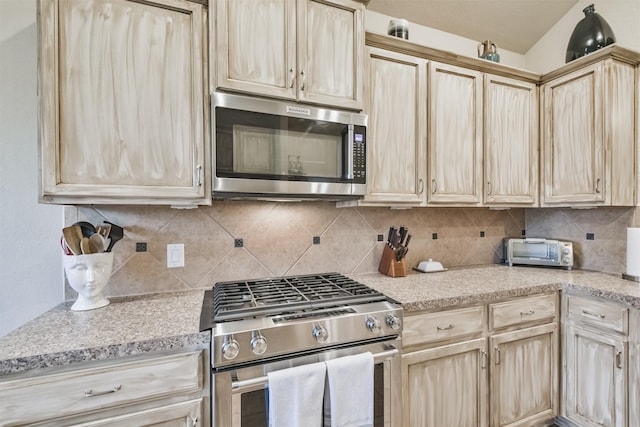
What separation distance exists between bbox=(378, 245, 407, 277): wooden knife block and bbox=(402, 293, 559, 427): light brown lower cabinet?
48 centimetres

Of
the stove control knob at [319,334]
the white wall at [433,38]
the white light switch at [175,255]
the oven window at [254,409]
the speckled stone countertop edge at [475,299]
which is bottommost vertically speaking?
the oven window at [254,409]

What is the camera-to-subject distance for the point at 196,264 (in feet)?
5.66

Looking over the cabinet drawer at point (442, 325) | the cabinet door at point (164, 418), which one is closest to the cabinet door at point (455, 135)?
the cabinet drawer at point (442, 325)

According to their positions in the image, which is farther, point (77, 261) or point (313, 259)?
point (313, 259)

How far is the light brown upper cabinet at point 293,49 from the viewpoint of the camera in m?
1.45

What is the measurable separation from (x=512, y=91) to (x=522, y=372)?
1.81 m

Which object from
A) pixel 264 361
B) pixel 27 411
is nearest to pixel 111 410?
A: pixel 27 411

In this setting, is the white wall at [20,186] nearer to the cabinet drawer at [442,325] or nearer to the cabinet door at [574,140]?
the cabinet drawer at [442,325]

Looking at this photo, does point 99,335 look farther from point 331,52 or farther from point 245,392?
point 331,52

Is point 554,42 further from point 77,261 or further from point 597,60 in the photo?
point 77,261

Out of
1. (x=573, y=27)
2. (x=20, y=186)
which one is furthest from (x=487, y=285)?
(x=20, y=186)

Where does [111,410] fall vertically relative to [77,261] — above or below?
below

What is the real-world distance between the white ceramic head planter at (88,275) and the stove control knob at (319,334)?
3.08 feet

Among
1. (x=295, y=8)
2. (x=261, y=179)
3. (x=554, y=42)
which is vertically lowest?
(x=261, y=179)
